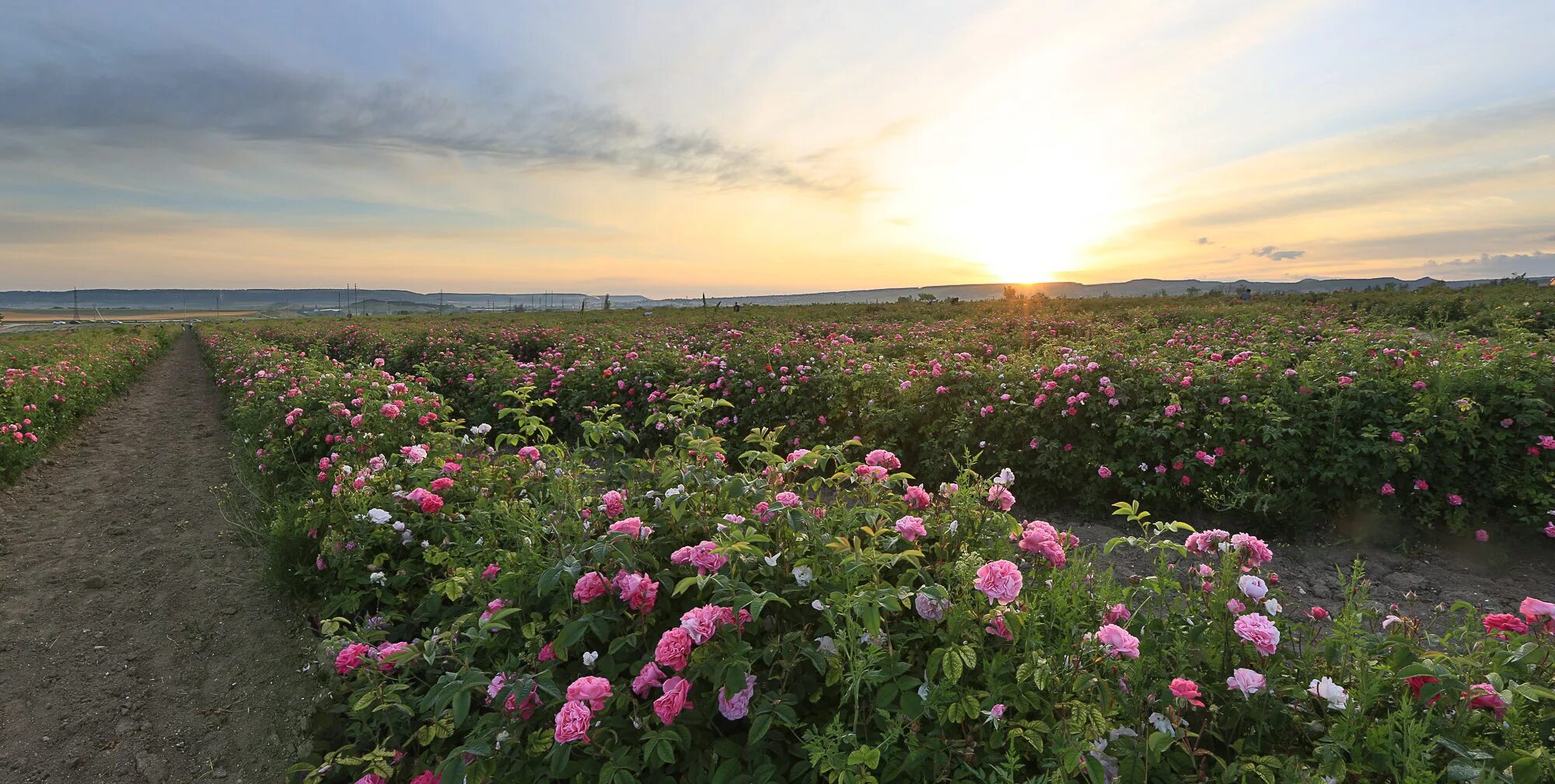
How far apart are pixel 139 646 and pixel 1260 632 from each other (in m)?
5.25

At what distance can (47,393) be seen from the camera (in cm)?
866

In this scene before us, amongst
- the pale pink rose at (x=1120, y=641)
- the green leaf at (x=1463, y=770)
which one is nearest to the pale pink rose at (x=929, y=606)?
the pale pink rose at (x=1120, y=641)

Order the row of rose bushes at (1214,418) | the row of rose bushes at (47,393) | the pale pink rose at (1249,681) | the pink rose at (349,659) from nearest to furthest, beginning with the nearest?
the pale pink rose at (1249,681) → the pink rose at (349,659) → the row of rose bushes at (1214,418) → the row of rose bushes at (47,393)

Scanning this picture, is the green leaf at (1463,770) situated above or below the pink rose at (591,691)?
above

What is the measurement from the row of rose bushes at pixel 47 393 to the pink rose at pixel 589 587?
8.34m

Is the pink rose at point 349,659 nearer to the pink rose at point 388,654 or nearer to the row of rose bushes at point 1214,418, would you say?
the pink rose at point 388,654

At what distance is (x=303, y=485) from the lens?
16.9 ft

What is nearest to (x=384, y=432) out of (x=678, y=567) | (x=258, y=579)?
(x=258, y=579)

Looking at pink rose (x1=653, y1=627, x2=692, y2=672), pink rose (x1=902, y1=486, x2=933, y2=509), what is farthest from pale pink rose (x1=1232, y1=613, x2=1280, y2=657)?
pink rose (x1=653, y1=627, x2=692, y2=672)

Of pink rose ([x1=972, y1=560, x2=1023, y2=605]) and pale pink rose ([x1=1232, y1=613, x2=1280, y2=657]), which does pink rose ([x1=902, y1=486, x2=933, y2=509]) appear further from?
pale pink rose ([x1=1232, y1=613, x2=1280, y2=657])

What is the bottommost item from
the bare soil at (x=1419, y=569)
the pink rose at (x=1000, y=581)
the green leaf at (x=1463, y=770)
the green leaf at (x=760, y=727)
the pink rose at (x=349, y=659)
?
the bare soil at (x=1419, y=569)

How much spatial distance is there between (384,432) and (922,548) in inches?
180

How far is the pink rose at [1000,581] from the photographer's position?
5.68 feet

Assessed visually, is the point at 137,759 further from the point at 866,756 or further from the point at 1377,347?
the point at 1377,347
